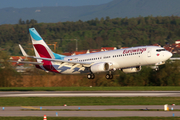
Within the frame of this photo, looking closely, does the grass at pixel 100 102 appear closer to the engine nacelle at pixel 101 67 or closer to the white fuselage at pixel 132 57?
the white fuselage at pixel 132 57

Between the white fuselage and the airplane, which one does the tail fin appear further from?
the white fuselage

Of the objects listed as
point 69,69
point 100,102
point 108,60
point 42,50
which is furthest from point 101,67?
point 42,50

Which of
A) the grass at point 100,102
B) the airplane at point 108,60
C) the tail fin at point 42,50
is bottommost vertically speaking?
the grass at point 100,102

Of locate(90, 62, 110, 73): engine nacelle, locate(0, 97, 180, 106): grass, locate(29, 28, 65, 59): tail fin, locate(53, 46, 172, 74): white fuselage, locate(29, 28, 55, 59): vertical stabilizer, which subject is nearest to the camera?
locate(0, 97, 180, 106): grass

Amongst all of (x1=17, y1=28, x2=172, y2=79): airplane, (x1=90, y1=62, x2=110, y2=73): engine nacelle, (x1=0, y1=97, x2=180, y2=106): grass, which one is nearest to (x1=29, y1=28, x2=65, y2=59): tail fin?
(x1=17, y1=28, x2=172, y2=79): airplane

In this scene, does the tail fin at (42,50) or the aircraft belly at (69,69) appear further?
the tail fin at (42,50)

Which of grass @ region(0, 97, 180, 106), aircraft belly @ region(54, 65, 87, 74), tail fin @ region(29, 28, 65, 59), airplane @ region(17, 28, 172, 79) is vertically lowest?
grass @ region(0, 97, 180, 106)

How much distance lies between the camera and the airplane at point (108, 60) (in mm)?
49438

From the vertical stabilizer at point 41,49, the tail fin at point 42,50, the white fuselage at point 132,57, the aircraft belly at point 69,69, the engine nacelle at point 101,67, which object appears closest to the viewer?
the white fuselage at point 132,57

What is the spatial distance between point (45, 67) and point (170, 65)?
116 feet

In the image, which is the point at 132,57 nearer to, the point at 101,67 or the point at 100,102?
the point at 101,67

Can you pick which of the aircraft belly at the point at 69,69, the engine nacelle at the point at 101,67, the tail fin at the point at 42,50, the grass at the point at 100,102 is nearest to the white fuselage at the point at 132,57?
the engine nacelle at the point at 101,67

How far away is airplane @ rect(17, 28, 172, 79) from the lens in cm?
4944

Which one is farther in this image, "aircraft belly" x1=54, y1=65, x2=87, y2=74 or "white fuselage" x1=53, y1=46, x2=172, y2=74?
"aircraft belly" x1=54, y1=65, x2=87, y2=74
